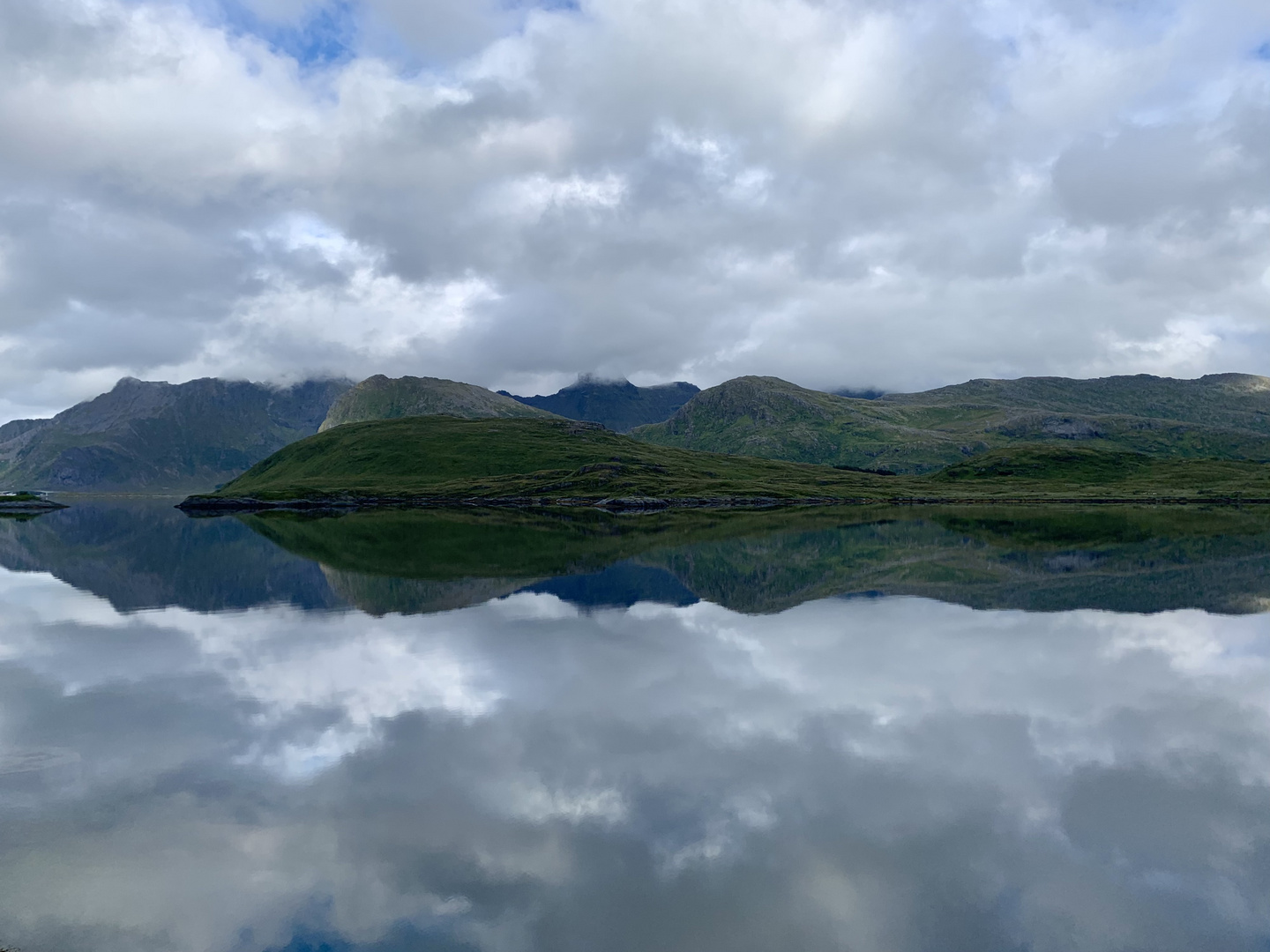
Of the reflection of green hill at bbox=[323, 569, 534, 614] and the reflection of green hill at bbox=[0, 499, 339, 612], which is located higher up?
the reflection of green hill at bbox=[323, 569, 534, 614]

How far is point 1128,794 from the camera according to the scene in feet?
63.8

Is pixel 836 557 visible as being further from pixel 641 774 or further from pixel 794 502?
pixel 794 502

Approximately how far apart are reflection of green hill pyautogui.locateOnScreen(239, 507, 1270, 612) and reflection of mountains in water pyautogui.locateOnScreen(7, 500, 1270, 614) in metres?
0.31

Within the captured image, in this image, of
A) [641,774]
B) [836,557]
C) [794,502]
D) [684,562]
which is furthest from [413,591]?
[794,502]

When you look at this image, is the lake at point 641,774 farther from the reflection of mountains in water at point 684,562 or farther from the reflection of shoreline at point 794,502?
the reflection of shoreline at point 794,502

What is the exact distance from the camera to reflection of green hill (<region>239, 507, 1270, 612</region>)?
51094 mm

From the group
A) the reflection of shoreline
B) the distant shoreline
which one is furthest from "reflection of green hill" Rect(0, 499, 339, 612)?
the distant shoreline

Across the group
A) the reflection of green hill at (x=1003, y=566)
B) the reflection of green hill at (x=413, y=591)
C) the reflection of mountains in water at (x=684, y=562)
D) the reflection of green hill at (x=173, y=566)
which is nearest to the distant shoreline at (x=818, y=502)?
the reflection of mountains in water at (x=684, y=562)

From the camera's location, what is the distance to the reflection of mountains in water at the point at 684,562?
168ft

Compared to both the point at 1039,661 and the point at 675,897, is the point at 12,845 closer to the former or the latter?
the point at 675,897

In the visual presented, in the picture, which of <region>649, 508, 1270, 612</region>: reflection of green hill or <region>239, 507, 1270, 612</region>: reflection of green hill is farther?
<region>239, 507, 1270, 612</region>: reflection of green hill

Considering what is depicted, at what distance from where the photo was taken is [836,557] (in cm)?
7256

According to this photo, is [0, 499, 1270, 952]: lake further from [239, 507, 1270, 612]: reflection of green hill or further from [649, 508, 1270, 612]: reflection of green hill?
[239, 507, 1270, 612]: reflection of green hill

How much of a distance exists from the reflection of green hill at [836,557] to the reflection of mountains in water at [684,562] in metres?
0.31
